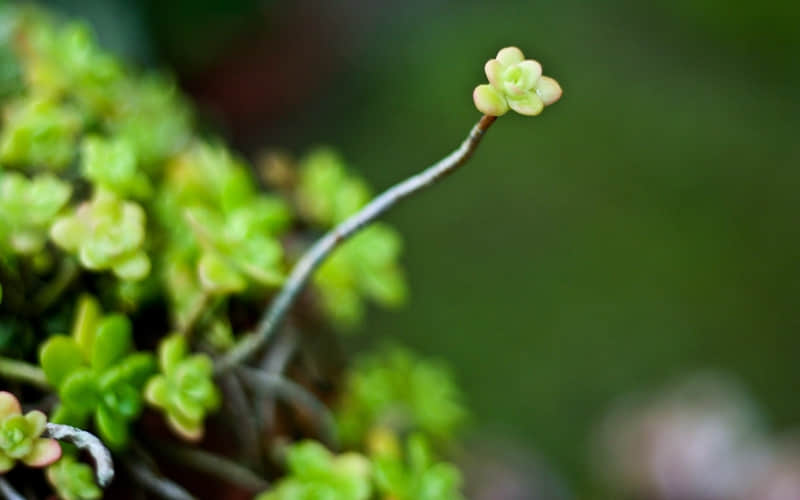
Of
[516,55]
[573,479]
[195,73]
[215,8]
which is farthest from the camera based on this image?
[195,73]

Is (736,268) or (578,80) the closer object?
(736,268)

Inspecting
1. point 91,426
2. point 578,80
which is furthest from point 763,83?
point 91,426

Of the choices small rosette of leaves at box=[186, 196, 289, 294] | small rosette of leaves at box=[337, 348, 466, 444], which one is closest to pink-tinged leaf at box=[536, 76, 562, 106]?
small rosette of leaves at box=[186, 196, 289, 294]

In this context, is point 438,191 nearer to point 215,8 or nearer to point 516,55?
point 215,8

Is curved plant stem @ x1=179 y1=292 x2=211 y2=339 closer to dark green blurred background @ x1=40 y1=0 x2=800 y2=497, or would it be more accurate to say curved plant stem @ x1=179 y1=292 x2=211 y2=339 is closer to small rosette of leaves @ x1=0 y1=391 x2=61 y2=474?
small rosette of leaves @ x1=0 y1=391 x2=61 y2=474

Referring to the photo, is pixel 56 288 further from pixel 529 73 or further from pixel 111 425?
pixel 529 73

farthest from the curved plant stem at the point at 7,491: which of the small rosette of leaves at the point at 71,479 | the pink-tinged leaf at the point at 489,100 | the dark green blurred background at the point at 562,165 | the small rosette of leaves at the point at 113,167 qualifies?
the dark green blurred background at the point at 562,165
